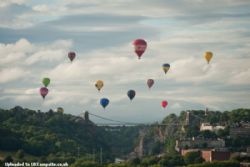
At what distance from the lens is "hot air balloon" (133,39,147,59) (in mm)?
111938

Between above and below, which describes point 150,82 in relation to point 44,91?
above

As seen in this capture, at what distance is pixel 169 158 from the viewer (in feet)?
511

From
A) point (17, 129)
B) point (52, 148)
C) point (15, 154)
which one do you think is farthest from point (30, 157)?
point (17, 129)

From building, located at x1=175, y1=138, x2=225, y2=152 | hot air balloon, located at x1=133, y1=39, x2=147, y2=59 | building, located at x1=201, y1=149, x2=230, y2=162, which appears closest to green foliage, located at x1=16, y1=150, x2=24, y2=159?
building, located at x1=201, y1=149, x2=230, y2=162

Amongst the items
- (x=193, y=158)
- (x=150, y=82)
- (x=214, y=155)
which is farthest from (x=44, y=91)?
(x=214, y=155)

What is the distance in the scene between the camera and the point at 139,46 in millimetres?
112812

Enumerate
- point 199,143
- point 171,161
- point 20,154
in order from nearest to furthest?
point 20,154 < point 171,161 < point 199,143

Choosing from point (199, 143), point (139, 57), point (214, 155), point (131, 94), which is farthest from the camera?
point (199, 143)

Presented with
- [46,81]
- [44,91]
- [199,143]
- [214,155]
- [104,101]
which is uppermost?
[46,81]

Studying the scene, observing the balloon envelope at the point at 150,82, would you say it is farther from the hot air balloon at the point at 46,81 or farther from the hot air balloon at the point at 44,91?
the hot air balloon at the point at 44,91

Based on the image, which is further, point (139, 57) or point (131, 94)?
point (131, 94)

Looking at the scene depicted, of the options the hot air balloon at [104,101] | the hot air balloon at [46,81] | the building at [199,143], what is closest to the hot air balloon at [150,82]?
the hot air balloon at [104,101]

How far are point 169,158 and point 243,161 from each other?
15.0m

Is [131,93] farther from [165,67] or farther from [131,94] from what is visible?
[165,67]
